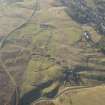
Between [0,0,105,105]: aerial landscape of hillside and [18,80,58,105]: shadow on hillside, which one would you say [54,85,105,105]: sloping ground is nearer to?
[0,0,105,105]: aerial landscape of hillside

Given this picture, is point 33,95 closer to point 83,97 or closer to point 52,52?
point 83,97

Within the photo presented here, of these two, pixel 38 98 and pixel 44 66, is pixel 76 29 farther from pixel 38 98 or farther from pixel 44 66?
pixel 38 98

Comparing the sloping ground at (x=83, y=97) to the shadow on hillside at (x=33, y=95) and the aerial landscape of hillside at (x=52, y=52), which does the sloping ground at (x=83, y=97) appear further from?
the shadow on hillside at (x=33, y=95)

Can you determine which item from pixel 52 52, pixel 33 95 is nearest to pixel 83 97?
pixel 33 95

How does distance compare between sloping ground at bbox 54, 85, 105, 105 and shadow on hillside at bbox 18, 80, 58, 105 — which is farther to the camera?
shadow on hillside at bbox 18, 80, 58, 105

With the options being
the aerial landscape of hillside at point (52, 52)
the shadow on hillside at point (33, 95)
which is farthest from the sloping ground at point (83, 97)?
the shadow on hillside at point (33, 95)

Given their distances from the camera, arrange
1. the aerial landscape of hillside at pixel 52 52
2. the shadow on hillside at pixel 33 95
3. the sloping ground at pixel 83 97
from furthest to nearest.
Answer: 1. the aerial landscape of hillside at pixel 52 52
2. the shadow on hillside at pixel 33 95
3. the sloping ground at pixel 83 97

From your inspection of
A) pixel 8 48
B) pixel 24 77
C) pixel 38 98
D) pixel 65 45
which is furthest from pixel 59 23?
pixel 38 98

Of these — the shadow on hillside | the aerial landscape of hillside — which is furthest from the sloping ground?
the shadow on hillside
